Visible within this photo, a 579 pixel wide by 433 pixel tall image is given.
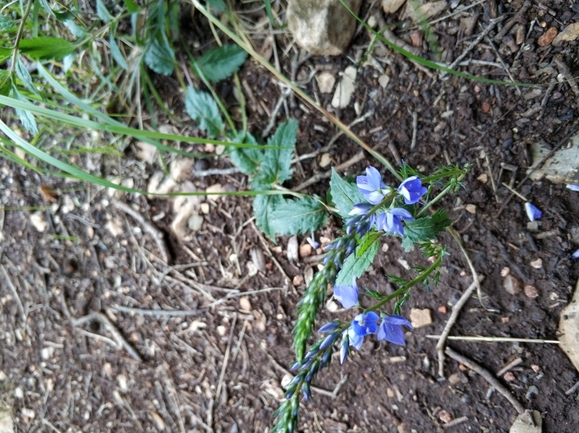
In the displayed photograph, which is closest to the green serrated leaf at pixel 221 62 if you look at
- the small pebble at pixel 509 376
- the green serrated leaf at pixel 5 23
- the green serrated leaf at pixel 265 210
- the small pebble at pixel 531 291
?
the green serrated leaf at pixel 265 210

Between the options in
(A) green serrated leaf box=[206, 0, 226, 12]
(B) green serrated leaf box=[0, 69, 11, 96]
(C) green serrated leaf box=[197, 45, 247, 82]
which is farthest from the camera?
(C) green serrated leaf box=[197, 45, 247, 82]

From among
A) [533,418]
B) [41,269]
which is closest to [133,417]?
[41,269]

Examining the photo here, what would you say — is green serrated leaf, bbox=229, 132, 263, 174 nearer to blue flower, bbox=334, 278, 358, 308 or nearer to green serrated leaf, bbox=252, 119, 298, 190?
green serrated leaf, bbox=252, 119, 298, 190

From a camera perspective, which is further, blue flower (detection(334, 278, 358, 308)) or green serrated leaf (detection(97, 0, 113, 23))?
green serrated leaf (detection(97, 0, 113, 23))

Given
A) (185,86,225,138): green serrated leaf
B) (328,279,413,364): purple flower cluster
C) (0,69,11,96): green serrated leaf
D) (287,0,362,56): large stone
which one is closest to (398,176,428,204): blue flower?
(328,279,413,364): purple flower cluster

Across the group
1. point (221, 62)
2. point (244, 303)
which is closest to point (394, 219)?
point (244, 303)
